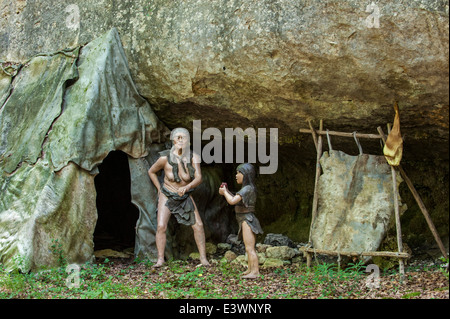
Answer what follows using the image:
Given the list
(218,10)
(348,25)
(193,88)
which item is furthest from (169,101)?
(348,25)

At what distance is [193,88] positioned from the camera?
7473mm

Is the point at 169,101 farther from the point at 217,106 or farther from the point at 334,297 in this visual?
the point at 334,297

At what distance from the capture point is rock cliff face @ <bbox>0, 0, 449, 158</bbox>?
6.11 metres

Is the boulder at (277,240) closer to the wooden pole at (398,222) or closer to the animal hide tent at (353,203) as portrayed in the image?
the animal hide tent at (353,203)

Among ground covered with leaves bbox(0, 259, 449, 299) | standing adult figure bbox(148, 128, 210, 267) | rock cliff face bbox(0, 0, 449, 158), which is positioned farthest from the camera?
standing adult figure bbox(148, 128, 210, 267)

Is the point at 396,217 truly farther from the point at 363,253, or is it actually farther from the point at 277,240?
the point at 277,240

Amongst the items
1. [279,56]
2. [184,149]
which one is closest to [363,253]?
[279,56]

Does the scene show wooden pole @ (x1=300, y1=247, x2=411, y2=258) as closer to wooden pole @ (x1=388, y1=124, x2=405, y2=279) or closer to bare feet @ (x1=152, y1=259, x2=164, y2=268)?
wooden pole @ (x1=388, y1=124, x2=405, y2=279)

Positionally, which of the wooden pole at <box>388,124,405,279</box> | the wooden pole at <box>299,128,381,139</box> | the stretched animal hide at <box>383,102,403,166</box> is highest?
the wooden pole at <box>299,128,381,139</box>

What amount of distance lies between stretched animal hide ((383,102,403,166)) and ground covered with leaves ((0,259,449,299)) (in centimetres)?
117

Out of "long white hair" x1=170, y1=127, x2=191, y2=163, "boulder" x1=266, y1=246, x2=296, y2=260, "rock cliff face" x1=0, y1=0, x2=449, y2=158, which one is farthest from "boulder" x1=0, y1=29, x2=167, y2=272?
"boulder" x1=266, y1=246, x2=296, y2=260

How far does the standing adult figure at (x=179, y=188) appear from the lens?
7.40 metres

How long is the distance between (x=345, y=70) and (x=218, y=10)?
164cm

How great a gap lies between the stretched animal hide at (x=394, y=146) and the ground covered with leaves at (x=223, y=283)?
1.17 metres
